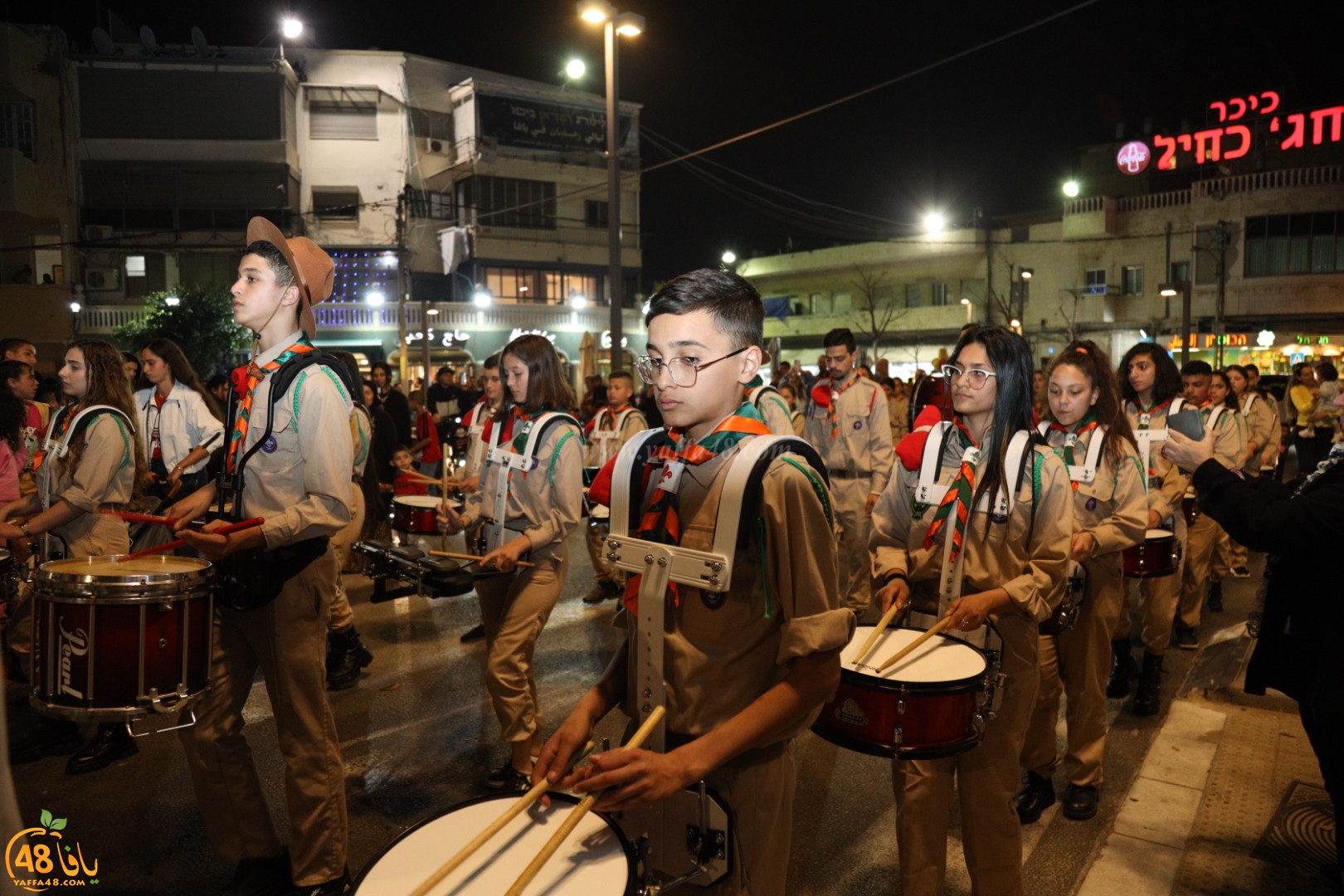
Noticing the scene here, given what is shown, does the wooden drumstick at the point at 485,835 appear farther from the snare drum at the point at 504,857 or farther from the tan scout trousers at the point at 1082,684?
the tan scout trousers at the point at 1082,684

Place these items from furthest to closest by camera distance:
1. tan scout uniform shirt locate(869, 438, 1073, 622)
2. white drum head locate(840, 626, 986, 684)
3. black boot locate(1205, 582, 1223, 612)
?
black boot locate(1205, 582, 1223, 612), tan scout uniform shirt locate(869, 438, 1073, 622), white drum head locate(840, 626, 986, 684)

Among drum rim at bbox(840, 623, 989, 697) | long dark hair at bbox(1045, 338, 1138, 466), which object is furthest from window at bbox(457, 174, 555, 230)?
drum rim at bbox(840, 623, 989, 697)

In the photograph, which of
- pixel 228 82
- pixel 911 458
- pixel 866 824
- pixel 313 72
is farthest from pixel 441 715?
pixel 313 72

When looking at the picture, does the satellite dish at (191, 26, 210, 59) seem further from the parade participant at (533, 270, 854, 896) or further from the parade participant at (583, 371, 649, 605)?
the parade participant at (533, 270, 854, 896)

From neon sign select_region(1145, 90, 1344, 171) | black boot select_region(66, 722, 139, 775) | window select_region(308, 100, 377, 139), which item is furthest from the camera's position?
window select_region(308, 100, 377, 139)

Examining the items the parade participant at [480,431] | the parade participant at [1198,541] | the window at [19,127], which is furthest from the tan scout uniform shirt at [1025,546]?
the window at [19,127]

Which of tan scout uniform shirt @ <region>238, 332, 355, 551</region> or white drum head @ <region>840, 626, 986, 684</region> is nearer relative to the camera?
white drum head @ <region>840, 626, 986, 684</region>

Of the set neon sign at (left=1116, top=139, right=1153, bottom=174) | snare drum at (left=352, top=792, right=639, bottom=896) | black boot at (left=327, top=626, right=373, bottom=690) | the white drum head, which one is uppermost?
neon sign at (left=1116, top=139, right=1153, bottom=174)

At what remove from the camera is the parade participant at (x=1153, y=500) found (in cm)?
595

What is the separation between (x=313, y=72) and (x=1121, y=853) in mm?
44000

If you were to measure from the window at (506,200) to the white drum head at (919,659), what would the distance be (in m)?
A: 39.0

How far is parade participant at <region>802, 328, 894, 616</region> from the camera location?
8281mm

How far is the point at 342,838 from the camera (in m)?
3.72

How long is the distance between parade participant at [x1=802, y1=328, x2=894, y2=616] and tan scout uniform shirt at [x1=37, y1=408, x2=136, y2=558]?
561 cm
